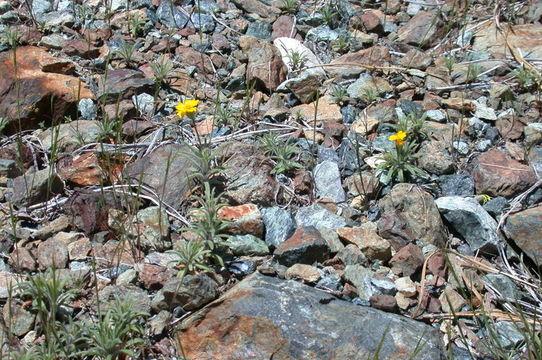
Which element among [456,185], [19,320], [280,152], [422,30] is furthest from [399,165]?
[19,320]

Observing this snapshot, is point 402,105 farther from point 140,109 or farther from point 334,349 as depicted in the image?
point 334,349

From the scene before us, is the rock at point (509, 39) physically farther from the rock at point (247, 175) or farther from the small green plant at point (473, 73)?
the rock at point (247, 175)

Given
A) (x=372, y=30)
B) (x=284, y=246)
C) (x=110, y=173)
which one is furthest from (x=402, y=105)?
(x=110, y=173)

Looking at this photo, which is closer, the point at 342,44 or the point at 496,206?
the point at 496,206

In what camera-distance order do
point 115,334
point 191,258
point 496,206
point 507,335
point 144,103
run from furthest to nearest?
point 144,103
point 496,206
point 191,258
point 507,335
point 115,334

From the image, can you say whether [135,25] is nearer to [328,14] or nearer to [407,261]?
[328,14]

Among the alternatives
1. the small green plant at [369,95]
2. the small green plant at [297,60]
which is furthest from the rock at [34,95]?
the small green plant at [369,95]
